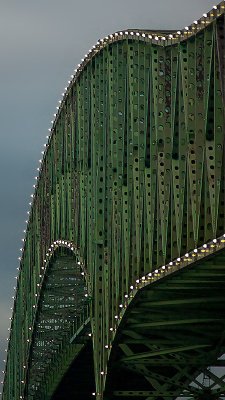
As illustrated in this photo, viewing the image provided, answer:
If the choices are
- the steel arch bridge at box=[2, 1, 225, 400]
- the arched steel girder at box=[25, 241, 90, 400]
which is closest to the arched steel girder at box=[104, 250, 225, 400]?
the steel arch bridge at box=[2, 1, 225, 400]

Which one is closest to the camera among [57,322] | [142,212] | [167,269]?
[167,269]

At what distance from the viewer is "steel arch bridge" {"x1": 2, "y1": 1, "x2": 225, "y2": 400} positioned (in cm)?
8838

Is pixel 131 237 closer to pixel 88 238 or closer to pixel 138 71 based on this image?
pixel 138 71

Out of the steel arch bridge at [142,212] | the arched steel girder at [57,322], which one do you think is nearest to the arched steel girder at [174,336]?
the steel arch bridge at [142,212]

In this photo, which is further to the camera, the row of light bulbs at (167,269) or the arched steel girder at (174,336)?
the arched steel girder at (174,336)

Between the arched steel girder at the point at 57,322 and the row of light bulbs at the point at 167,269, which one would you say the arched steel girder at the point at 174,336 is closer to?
the row of light bulbs at the point at 167,269

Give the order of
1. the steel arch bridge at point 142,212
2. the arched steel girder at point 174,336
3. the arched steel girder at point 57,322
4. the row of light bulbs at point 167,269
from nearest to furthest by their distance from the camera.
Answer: the row of light bulbs at point 167,269, the steel arch bridge at point 142,212, the arched steel girder at point 174,336, the arched steel girder at point 57,322

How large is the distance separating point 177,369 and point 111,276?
7.24 m

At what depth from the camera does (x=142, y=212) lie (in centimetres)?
10256

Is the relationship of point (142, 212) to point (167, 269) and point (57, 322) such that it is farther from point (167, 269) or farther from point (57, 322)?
point (57, 322)

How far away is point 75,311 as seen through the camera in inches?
5453

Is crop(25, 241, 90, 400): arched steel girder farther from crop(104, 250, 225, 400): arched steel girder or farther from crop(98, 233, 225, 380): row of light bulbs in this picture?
crop(98, 233, 225, 380): row of light bulbs

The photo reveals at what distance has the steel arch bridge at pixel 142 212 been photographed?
8838cm


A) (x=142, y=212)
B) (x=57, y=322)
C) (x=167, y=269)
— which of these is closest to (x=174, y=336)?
(x=142, y=212)
